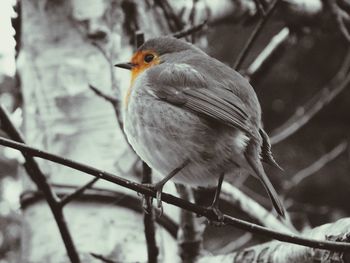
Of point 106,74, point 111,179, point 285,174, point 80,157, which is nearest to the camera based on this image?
point 111,179

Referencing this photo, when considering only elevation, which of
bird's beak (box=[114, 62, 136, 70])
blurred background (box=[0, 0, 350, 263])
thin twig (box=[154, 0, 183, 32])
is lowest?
blurred background (box=[0, 0, 350, 263])

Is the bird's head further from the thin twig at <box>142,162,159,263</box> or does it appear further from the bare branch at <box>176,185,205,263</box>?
the thin twig at <box>142,162,159,263</box>

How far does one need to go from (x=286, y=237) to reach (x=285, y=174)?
4620 mm

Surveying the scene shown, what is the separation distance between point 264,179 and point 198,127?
1.05 ft

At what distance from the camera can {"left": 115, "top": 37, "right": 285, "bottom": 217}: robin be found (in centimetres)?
223

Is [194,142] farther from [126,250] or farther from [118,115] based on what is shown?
[126,250]

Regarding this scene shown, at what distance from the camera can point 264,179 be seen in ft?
6.86

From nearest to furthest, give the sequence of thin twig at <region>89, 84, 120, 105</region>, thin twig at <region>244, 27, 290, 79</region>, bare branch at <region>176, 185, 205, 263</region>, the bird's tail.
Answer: the bird's tail → thin twig at <region>89, 84, 120, 105</region> → bare branch at <region>176, 185, 205, 263</region> → thin twig at <region>244, 27, 290, 79</region>

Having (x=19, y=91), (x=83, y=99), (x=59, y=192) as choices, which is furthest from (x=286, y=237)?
(x=19, y=91)

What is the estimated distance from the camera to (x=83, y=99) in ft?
9.98

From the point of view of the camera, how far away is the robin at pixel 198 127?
223cm

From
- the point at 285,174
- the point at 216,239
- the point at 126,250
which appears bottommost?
the point at 216,239

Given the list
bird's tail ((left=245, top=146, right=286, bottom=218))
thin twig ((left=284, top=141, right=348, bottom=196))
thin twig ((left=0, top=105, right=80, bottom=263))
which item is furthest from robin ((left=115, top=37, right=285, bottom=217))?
thin twig ((left=284, top=141, right=348, bottom=196))

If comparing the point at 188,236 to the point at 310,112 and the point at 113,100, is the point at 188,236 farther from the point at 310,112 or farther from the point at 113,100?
the point at 310,112
